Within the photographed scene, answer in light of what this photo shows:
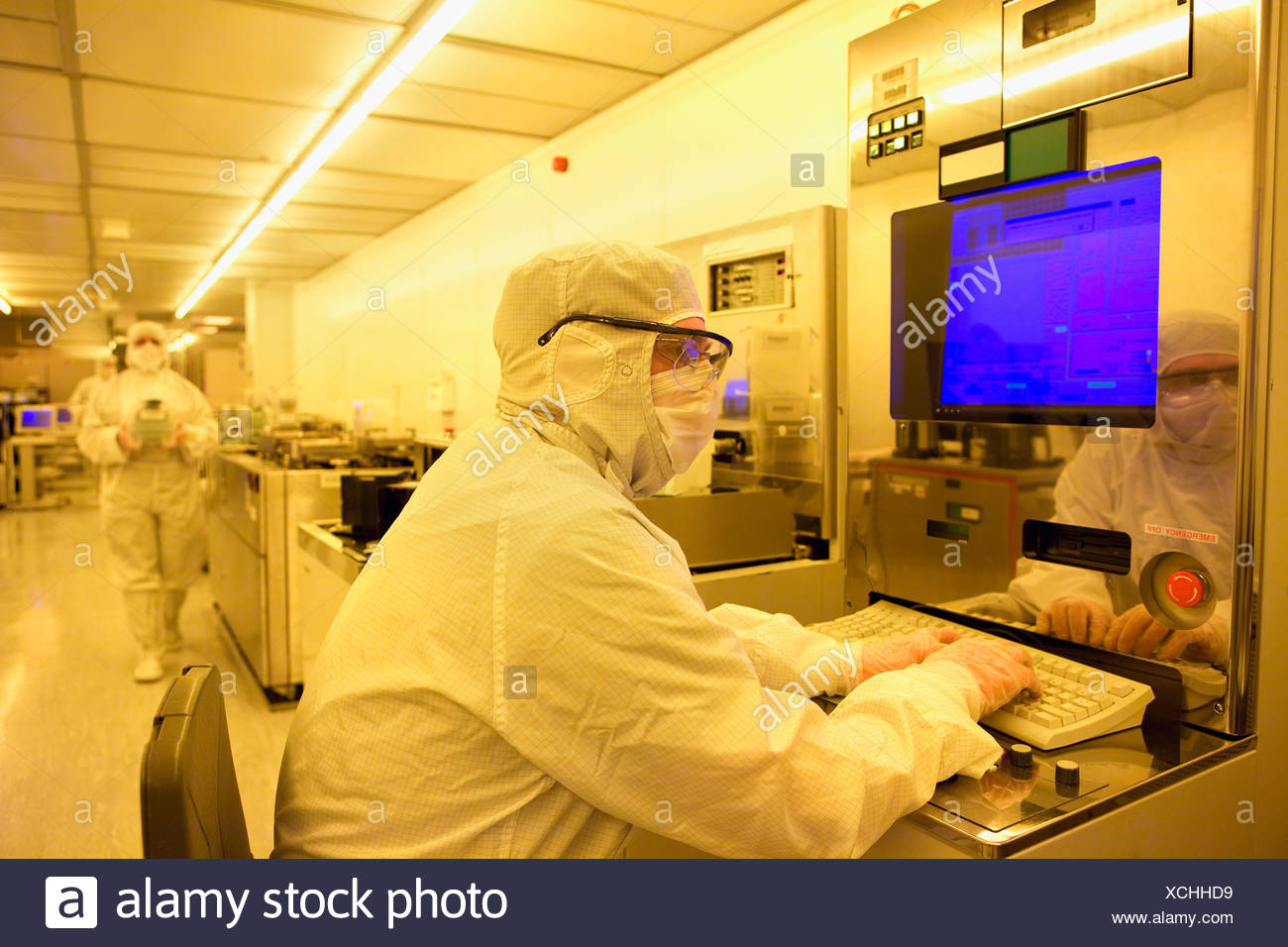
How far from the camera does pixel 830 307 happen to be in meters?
2.16

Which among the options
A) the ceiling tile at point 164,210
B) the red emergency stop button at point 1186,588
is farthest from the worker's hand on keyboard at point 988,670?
the ceiling tile at point 164,210

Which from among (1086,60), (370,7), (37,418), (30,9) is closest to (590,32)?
(370,7)

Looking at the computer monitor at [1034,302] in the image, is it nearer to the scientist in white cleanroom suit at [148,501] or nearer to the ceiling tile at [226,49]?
the ceiling tile at [226,49]

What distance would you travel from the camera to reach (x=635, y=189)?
140 inches

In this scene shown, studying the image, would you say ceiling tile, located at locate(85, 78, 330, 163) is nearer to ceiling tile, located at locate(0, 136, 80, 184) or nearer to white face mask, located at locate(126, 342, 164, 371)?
ceiling tile, located at locate(0, 136, 80, 184)

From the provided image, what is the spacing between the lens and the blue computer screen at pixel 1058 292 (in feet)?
4.10

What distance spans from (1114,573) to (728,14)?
87.8 inches

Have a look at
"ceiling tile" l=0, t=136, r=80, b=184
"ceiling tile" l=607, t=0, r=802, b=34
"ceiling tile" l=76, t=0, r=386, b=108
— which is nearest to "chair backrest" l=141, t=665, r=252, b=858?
"ceiling tile" l=607, t=0, r=802, b=34

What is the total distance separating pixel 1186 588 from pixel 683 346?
786 millimetres

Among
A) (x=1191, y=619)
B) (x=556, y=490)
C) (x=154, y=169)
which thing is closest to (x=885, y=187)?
(x=1191, y=619)

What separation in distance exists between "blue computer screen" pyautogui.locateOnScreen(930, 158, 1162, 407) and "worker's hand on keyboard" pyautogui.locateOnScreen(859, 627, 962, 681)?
0.42m

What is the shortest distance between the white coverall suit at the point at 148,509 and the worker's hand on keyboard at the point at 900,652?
12.7 ft

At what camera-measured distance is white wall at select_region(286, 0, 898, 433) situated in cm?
262

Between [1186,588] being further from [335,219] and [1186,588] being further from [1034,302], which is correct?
[335,219]
